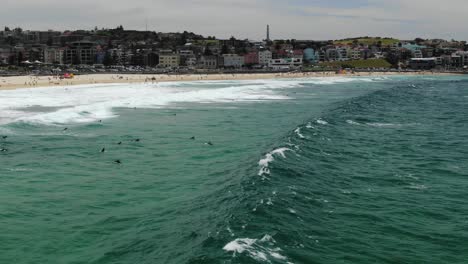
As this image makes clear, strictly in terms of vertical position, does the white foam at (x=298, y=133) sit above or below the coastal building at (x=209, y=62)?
below

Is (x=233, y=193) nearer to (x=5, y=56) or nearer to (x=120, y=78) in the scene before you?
(x=120, y=78)

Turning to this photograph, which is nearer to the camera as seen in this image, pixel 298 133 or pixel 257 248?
pixel 257 248

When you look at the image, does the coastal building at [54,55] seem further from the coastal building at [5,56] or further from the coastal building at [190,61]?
the coastal building at [190,61]

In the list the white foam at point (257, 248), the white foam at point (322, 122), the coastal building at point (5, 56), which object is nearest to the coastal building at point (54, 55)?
the coastal building at point (5, 56)

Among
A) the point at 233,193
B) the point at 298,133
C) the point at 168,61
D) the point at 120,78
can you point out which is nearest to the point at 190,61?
the point at 168,61

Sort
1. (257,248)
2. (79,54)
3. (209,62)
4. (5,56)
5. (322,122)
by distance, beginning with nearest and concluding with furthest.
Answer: (257,248)
(322,122)
(79,54)
(5,56)
(209,62)

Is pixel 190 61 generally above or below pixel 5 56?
below

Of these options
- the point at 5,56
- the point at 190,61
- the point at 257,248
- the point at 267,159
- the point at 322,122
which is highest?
the point at 5,56
